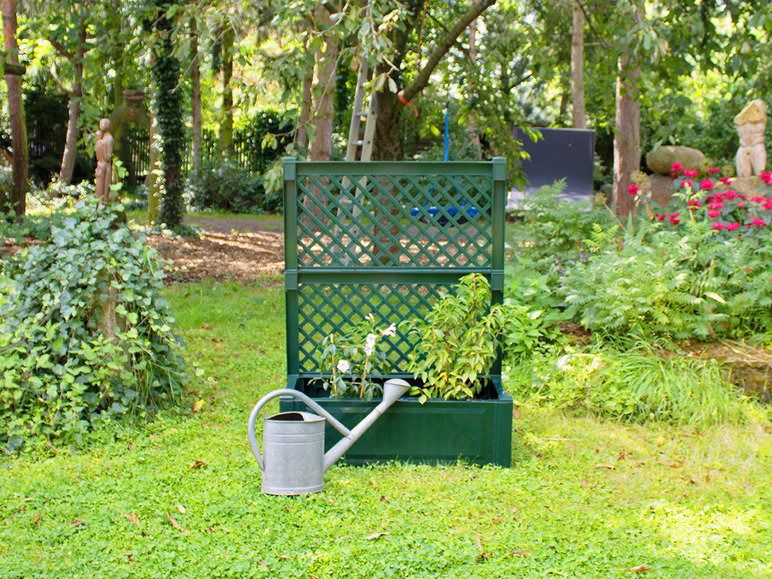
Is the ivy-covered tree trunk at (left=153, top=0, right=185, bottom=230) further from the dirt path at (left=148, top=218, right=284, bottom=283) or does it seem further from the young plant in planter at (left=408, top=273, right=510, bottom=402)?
the young plant in planter at (left=408, top=273, right=510, bottom=402)

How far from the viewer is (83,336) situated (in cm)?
371

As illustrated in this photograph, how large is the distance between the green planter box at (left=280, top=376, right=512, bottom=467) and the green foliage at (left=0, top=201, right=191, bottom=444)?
41.8 inches

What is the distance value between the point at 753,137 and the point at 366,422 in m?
6.23

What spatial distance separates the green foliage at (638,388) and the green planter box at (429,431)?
998 mm

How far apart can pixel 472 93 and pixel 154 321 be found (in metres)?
5.67

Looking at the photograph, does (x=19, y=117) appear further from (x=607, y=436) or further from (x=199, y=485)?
(x=607, y=436)

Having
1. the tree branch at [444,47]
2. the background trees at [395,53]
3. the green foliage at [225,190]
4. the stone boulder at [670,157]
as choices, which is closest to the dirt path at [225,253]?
the background trees at [395,53]

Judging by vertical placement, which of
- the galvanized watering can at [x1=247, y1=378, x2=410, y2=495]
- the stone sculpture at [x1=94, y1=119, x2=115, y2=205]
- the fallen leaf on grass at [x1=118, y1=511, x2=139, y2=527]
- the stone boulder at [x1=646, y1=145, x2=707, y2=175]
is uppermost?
the stone boulder at [x1=646, y1=145, x2=707, y2=175]

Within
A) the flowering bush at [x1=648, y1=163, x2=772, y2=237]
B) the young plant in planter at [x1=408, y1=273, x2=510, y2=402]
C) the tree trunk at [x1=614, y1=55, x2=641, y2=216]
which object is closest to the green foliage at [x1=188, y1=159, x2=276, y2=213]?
the tree trunk at [x1=614, y1=55, x2=641, y2=216]

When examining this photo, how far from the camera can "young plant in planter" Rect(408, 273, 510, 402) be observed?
3418mm

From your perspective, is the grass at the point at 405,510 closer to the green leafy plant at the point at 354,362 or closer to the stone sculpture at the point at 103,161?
the green leafy plant at the point at 354,362

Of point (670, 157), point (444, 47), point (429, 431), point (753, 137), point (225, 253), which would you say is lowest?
point (429, 431)

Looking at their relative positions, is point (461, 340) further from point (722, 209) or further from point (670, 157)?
point (670, 157)

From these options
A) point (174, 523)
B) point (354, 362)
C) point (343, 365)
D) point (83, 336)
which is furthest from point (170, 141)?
point (174, 523)
